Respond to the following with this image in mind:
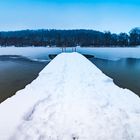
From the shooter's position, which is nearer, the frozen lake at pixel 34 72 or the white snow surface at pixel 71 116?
the white snow surface at pixel 71 116

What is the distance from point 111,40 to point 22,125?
320 feet

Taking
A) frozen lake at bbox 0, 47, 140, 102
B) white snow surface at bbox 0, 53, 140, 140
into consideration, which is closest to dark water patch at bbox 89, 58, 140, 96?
frozen lake at bbox 0, 47, 140, 102

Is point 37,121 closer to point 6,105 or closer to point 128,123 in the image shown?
point 6,105

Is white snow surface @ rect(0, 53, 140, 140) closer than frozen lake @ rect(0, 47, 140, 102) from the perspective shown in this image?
Yes

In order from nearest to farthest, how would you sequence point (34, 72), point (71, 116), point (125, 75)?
1. point (71, 116)
2. point (125, 75)
3. point (34, 72)

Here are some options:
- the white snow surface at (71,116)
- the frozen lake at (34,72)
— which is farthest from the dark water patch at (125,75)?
the white snow surface at (71,116)

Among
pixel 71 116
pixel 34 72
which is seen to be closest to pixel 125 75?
pixel 34 72

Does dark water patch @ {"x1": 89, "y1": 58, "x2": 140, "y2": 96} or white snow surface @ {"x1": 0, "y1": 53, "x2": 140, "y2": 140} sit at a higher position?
white snow surface @ {"x1": 0, "y1": 53, "x2": 140, "y2": 140}

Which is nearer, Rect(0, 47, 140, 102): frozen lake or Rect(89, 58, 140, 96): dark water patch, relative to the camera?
Rect(0, 47, 140, 102): frozen lake

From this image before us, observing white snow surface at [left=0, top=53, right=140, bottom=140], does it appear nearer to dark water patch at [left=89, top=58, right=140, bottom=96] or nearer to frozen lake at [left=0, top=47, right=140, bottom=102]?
frozen lake at [left=0, top=47, right=140, bottom=102]

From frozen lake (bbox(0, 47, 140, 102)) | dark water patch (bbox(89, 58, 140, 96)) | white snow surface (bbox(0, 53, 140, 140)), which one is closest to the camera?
white snow surface (bbox(0, 53, 140, 140))

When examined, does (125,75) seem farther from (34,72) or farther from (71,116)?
(71,116)

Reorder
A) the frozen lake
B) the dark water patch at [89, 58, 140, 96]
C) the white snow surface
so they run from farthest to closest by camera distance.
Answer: the dark water patch at [89, 58, 140, 96] → the frozen lake → the white snow surface

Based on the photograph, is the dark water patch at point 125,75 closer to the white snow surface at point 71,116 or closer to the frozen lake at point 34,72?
the frozen lake at point 34,72
